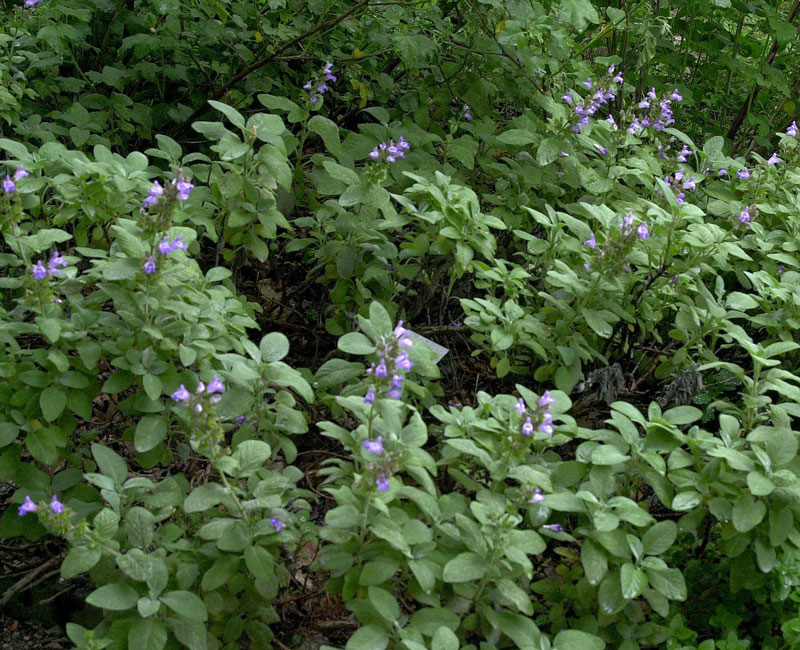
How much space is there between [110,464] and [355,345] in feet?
2.34

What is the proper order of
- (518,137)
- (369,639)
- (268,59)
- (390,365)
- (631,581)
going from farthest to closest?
(268,59) < (518,137) < (631,581) < (390,365) < (369,639)

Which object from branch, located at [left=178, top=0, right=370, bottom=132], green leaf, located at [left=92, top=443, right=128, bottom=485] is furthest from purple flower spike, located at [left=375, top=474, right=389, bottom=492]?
branch, located at [left=178, top=0, right=370, bottom=132]

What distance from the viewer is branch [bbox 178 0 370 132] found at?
147 inches

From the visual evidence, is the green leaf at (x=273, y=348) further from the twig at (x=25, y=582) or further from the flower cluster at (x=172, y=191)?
the twig at (x=25, y=582)

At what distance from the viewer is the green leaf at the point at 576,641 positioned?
6.59 feet

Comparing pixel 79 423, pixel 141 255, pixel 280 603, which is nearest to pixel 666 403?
Answer: pixel 280 603

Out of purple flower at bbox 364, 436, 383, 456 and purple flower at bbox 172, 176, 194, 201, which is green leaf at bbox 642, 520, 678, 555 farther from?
purple flower at bbox 172, 176, 194, 201

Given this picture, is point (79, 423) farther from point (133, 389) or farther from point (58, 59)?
point (58, 59)

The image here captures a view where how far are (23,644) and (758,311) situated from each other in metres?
3.03

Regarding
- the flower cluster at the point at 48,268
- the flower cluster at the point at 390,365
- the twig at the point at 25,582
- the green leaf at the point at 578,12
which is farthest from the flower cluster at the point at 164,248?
the green leaf at the point at 578,12

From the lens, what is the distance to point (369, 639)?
1866 mm

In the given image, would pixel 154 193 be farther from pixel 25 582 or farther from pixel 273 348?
pixel 25 582

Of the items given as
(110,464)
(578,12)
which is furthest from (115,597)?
(578,12)

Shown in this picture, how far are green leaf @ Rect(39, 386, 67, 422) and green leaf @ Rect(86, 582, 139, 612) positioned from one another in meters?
0.47
